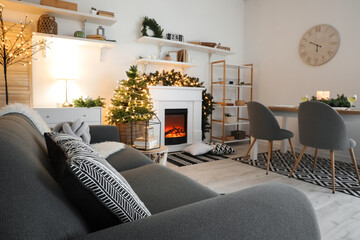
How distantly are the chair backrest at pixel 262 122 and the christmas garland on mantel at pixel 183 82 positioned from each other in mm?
1468

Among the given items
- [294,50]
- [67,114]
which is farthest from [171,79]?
[294,50]

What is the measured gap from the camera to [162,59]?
4457mm

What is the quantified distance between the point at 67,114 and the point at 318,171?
3.30 m

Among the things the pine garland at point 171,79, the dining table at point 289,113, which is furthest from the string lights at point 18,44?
the dining table at point 289,113

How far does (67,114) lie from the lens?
3.15 metres

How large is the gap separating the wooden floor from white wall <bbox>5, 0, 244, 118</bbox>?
196cm

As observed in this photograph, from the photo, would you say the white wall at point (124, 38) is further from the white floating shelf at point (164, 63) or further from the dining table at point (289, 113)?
the dining table at point (289, 113)

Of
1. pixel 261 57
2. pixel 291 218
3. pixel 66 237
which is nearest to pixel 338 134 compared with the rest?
pixel 291 218

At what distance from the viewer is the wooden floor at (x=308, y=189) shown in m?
1.78

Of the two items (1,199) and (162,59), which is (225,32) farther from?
(1,199)

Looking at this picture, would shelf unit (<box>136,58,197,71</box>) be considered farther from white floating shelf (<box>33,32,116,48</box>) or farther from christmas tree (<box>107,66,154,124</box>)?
white floating shelf (<box>33,32,116,48</box>)

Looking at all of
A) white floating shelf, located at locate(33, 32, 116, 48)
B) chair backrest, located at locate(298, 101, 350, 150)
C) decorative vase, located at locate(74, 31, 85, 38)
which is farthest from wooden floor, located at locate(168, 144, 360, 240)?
decorative vase, located at locate(74, 31, 85, 38)

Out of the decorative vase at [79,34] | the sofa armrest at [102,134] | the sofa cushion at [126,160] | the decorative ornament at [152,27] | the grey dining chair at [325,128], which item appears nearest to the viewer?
the sofa cushion at [126,160]

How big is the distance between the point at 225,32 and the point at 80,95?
3.27 meters
